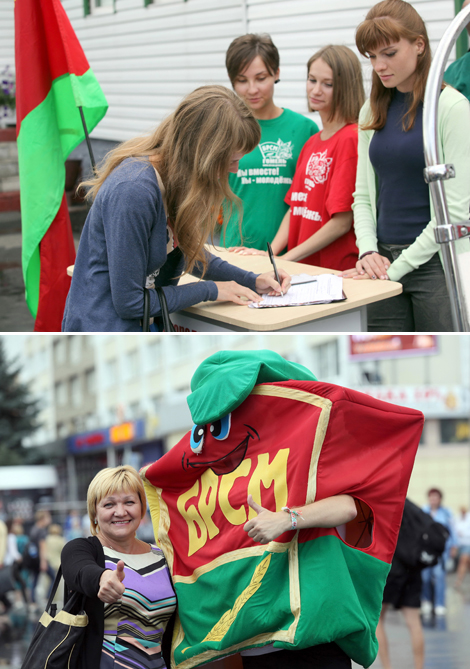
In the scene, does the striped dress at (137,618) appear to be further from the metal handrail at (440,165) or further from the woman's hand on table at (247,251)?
the woman's hand on table at (247,251)

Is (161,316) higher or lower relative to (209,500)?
higher

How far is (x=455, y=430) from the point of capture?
798 centimetres

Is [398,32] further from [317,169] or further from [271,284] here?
[271,284]

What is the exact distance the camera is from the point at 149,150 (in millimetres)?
2736

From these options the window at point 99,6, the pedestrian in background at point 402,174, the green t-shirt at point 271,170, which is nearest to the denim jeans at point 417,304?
the pedestrian in background at point 402,174

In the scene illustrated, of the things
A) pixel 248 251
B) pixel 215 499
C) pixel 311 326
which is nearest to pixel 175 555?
pixel 215 499

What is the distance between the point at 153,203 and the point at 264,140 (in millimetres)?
1944

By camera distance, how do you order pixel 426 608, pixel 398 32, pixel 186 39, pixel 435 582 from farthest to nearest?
pixel 186 39 → pixel 426 608 → pixel 435 582 → pixel 398 32

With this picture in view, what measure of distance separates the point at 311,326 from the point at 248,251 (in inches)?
42.5

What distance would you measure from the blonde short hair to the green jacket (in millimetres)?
1585

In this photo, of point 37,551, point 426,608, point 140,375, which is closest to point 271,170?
point 140,375

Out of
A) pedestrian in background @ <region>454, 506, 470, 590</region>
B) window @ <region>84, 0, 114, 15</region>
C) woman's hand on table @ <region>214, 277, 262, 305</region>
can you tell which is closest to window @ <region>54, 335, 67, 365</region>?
woman's hand on table @ <region>214, 277, 262, 305</region>

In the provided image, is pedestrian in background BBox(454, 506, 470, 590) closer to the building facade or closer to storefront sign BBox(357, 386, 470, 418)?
storefront sign BBox(357, 386, 470, 418)

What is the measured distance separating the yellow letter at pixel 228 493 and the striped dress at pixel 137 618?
0.95 ft
